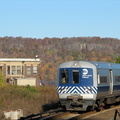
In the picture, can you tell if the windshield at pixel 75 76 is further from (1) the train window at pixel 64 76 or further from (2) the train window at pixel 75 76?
(1) the train window at pixel 64 76

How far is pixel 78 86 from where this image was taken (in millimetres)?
20500

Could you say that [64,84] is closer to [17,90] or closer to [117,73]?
[117,73]

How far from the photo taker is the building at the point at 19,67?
7175 cm

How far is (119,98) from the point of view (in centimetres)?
2592

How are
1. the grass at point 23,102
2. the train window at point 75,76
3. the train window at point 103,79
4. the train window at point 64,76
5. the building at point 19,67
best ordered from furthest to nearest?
the building at point 19,67 < the grass at point 23,102 < the train window at point 103,79 < the train window at point 64,76 < the train window at point 75,76

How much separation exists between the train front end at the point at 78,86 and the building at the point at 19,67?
167 feet

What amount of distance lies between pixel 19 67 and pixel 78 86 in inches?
2080

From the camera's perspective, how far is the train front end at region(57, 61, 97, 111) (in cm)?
2029

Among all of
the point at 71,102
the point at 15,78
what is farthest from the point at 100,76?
the point at 15,78

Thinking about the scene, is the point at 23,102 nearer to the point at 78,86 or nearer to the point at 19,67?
the point at 78,86

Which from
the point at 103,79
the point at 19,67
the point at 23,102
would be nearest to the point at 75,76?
the point at 103,79

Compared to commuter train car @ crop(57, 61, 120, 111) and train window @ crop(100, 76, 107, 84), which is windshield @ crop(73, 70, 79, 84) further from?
train window @ crop(100, 76, 107, 84)

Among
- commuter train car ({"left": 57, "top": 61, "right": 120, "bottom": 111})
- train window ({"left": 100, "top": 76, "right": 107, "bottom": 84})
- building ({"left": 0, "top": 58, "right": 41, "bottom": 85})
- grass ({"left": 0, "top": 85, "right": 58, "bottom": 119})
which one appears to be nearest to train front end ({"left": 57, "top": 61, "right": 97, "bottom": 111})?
commuter train car ({"left": 57, "top": 61, "right": 120, "bottom": 111})

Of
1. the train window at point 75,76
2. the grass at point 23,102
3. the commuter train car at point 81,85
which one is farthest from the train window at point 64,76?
the grass at point 23,102
